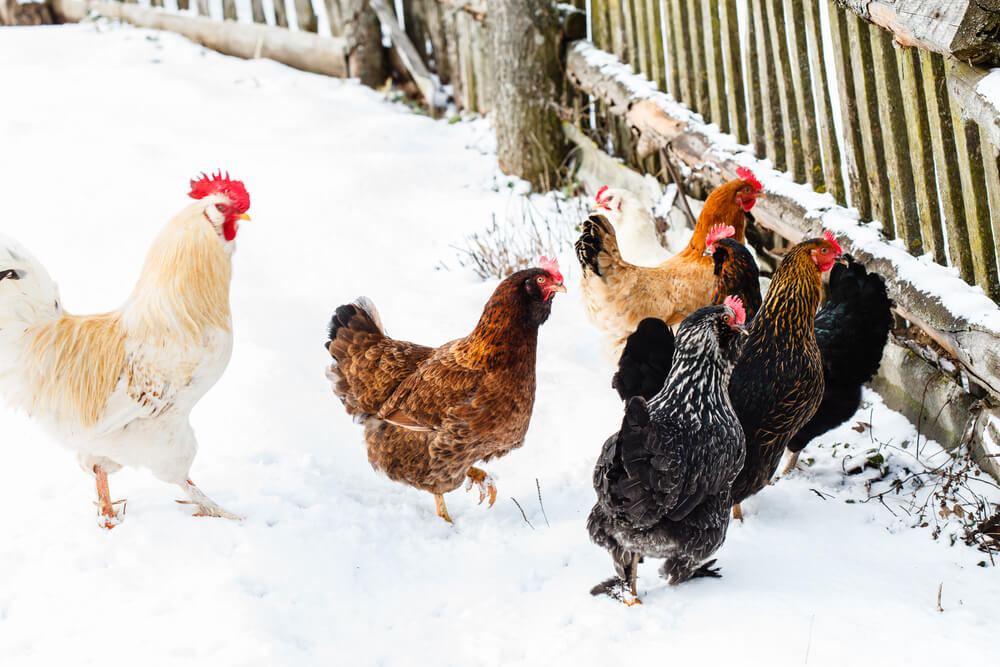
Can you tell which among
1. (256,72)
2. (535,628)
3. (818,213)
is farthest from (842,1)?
(256,72)

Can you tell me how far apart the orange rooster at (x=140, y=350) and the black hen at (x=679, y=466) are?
1.72m

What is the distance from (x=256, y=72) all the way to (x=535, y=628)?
24.7 feet

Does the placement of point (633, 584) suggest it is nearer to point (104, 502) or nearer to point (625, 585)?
point (625, 585)

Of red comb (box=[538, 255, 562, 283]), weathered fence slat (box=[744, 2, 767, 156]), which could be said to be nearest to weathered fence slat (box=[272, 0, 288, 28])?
weathered fence slat (box=[744, 2, 767, 156])

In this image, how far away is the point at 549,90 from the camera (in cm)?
717

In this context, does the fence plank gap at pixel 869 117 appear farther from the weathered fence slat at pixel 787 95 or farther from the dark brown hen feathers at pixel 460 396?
the dark brown hen feathers at pixel 460 396

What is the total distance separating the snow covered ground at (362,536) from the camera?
284cm

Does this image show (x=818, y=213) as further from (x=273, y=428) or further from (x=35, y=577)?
(x=35, y=577)

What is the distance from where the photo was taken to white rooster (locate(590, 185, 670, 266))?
16.6 ft

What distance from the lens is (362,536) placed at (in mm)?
3598

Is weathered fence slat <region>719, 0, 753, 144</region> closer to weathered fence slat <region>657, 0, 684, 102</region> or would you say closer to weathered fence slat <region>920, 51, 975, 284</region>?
weathered fence slat <region>657, 0, 684, 102</region>

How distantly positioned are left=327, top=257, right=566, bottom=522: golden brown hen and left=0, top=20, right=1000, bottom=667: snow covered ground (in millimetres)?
304

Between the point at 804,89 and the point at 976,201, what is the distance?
1471mm

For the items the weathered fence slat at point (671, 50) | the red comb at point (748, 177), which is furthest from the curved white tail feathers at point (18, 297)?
the weathered fence slat at point (671, 50)
